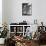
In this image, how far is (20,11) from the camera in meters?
5.90

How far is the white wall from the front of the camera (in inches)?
230

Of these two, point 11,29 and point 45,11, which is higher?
point 45,11

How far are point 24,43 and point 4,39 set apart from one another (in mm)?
524

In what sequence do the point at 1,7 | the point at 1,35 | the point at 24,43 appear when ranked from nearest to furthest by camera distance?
the point at 24,43 → the point at 1,35 → the point at 1,7

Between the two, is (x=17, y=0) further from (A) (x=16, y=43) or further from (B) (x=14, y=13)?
(A) (x=16, y=43)

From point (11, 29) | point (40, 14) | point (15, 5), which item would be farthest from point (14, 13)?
point (40, 14)

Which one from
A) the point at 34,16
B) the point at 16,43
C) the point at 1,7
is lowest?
the point at 16,43

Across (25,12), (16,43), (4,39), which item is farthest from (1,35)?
(25,12)

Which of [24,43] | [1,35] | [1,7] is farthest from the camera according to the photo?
[1,7]

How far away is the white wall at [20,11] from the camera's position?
5.83 m

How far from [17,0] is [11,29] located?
131cm

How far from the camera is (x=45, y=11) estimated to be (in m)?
5.80

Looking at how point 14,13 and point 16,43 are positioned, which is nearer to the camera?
point 16,43

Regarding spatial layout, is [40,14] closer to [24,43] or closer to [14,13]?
[14,13]
